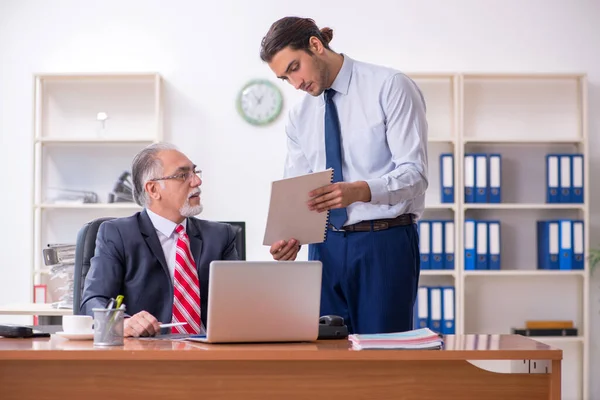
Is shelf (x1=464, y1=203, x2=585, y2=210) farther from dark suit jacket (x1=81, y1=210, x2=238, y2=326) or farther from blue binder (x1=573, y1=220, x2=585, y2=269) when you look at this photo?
dark suit jacket (x1=81, y1=210, x2=238, y2=326)

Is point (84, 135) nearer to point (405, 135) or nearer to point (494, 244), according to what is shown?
point (494, 244)

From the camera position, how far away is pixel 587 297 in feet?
16.6

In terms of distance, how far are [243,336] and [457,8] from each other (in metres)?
3.87

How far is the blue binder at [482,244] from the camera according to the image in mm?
5031

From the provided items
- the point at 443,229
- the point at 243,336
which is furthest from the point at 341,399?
the point at 443,229

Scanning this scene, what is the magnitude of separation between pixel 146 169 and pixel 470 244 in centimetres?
276

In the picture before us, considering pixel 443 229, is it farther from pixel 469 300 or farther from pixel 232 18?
pixel 232 18

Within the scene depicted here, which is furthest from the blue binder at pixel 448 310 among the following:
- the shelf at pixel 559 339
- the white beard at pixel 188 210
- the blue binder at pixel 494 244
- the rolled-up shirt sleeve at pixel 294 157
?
the white beard at pixel 188 210

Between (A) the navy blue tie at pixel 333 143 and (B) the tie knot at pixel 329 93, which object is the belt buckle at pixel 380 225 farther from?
(B) the tie knot at pixel 329 93

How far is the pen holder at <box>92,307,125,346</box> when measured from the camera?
1843 mm

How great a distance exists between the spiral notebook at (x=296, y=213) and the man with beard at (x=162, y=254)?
27 cm

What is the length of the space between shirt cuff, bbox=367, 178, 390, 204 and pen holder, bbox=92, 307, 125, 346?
829 mm

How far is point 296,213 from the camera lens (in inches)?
92.9

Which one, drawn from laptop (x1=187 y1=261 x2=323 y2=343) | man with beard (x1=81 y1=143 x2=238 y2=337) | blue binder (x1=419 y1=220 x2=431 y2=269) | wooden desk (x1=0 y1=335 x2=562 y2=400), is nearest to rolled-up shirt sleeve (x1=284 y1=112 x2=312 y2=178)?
man with beard (x1=81 y1=143 x2=238 y2=337)
